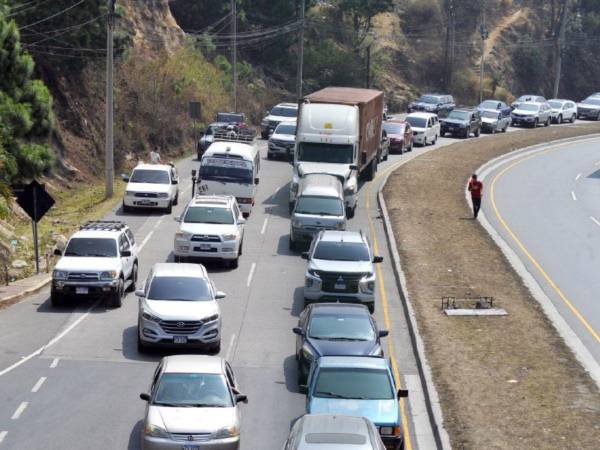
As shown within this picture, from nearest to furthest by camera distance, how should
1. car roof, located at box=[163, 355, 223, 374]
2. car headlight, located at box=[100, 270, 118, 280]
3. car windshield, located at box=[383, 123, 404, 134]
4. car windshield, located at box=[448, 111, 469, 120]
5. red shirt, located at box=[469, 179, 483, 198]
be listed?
car roof, located at box=[163, 355, 223, 374]
car headlight, located at box=[100, 270, 118, 280]
red shirt, located at box=[469, 179, 483, 198]
car windshield, located at box=[383, 123, 404, 134]
car windshield, located at box=[448, 111, 469, 120]

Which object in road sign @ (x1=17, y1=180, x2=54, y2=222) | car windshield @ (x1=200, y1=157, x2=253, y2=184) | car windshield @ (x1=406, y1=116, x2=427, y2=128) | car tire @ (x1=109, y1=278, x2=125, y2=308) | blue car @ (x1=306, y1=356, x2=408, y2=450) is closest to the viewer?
blue car @ (x1=306, y1=356, x2=408, y2=450)

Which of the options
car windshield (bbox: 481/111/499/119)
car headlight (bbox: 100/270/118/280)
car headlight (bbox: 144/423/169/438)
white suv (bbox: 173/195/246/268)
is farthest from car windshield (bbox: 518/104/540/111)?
car headlight (bbox: 144/423/169/438)

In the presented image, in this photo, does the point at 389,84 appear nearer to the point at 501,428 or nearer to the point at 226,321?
the point at 226,321

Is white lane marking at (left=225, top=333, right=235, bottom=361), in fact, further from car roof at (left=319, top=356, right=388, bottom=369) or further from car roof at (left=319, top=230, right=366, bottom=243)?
car roof at (left=319, top=356, right=388, bottom=369)

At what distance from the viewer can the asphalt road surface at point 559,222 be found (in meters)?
30.3

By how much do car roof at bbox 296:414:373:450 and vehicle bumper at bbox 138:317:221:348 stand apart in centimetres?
805

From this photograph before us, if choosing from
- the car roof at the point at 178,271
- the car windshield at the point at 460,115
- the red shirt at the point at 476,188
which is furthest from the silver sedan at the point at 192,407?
the car windshield at the point at 460,115

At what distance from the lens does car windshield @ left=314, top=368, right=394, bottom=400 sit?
18531mm

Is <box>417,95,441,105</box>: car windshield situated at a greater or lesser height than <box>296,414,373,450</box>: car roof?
lesser

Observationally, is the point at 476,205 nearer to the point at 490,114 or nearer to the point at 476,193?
the point at 476,193

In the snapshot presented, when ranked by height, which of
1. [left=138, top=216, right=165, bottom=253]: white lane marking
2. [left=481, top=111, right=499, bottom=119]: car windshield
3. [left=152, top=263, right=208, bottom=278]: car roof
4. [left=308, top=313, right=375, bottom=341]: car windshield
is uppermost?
[left=152, top=263, right=208, bottom=278]: car roof

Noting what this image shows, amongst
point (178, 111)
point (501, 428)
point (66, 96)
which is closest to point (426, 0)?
point (178, 111)

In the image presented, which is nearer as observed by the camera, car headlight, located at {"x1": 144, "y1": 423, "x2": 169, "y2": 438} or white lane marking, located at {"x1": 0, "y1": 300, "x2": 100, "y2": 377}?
car headlight, located at {"x1": 144, "y1": 423, "x2": 169, "y2": 438}

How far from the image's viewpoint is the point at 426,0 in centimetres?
11281
